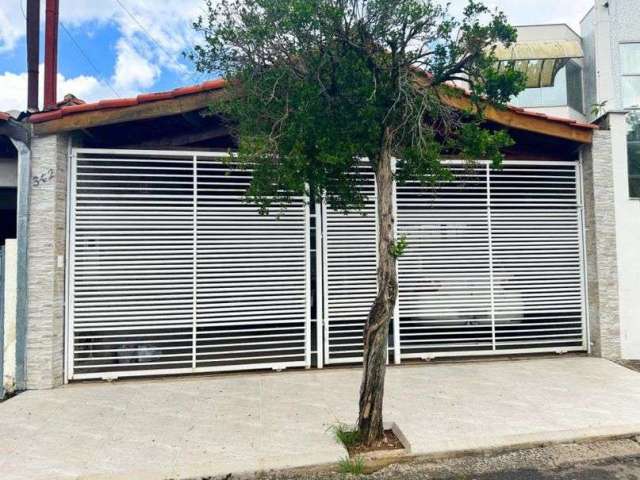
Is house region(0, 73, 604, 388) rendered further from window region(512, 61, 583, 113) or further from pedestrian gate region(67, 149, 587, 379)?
window region(512, 61, 583, 113)

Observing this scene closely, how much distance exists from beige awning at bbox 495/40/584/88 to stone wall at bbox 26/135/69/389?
13399 millimetres

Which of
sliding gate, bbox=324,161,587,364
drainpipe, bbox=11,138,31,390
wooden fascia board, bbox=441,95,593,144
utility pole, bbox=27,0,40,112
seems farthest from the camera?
sliding gate, bbox=324,161,587,364

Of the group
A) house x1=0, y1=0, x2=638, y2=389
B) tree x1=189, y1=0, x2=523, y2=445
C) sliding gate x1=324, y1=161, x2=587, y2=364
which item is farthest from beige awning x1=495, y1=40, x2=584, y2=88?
tree x1=189, y1=0, x2=523, y2=445

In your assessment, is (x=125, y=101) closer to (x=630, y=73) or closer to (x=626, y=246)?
(x=626, y=246)

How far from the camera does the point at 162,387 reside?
565cm

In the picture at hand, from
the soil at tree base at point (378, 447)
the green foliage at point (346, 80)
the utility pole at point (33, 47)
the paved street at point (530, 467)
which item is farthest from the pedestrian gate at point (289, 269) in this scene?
the paved street at point (530, 467)

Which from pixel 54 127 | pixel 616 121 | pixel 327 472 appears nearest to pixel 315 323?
pixel 327 472

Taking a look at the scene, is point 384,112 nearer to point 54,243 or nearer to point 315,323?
point 315,323

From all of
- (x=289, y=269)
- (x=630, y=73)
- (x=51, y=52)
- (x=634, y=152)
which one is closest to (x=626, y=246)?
(x=634, y=152)

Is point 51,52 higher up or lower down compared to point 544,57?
lower down

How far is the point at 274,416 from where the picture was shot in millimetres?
4602

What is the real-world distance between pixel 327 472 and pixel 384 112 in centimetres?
326

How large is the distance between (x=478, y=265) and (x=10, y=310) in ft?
22.7

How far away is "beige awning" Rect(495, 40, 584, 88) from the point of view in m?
13.6
